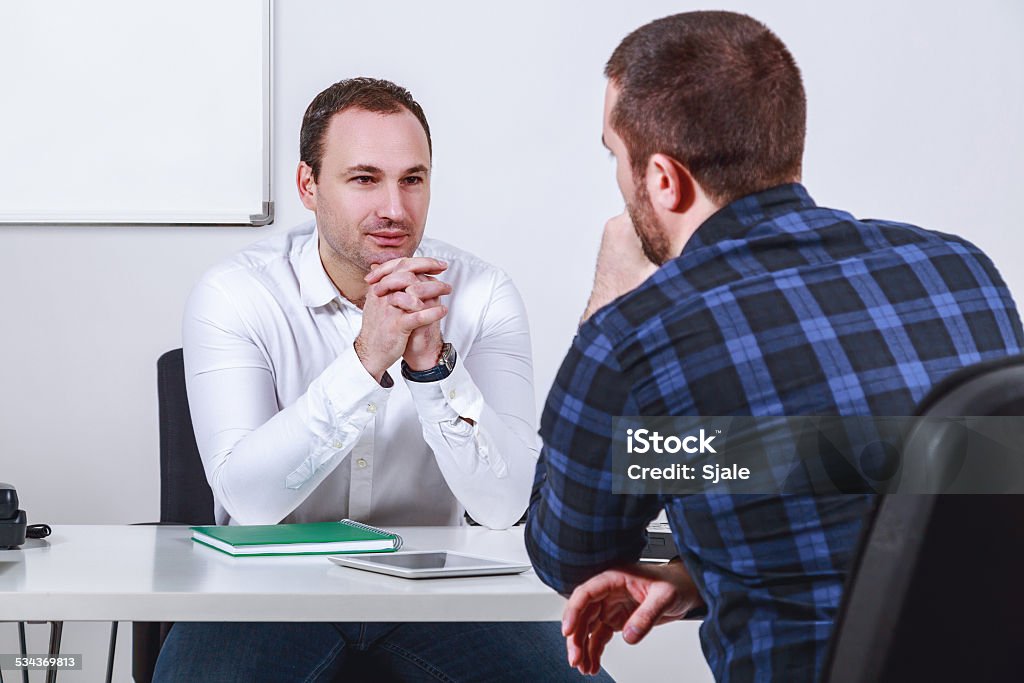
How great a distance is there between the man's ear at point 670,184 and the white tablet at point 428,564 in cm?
43

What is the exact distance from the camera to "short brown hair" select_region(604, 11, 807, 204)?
91 cm

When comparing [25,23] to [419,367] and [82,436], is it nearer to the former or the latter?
[82,436]

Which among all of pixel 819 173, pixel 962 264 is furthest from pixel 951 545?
pixel 819 173

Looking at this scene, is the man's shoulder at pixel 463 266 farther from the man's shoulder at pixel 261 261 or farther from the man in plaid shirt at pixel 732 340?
the man in plaid shirt at pixel 732 340

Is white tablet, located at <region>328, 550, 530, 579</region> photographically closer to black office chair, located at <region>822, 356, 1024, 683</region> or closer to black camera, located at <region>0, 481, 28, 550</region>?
black camera, located at <region>0, 481, 28, 550</region>

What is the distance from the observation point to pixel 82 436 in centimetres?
252

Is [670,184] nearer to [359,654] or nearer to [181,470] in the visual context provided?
[359,654]

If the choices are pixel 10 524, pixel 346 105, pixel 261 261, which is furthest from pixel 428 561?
pixel 346 105

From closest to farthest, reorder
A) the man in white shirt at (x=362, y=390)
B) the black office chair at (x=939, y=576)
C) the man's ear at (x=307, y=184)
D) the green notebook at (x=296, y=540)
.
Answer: the black office chair at (x=939, y=576), the green notebook at (x=296, y=540), the man in white shirt at (x=362, y=390), the man's ear at (x=307, y=184)

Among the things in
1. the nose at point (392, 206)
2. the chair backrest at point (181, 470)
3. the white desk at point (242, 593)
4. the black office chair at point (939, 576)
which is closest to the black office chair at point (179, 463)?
the chair backrest at point (181, 470)

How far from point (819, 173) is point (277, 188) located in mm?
1365

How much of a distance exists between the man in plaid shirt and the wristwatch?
1.67 ft

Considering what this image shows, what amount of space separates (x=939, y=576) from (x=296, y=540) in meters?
0.80

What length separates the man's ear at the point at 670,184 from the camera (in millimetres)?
928
